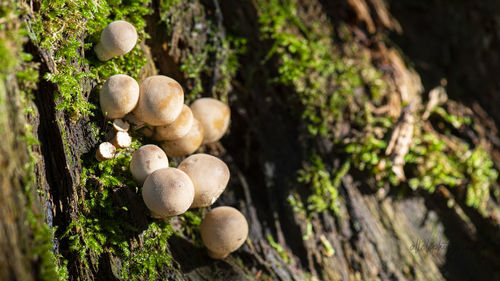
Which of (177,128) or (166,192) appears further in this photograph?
(177,128)

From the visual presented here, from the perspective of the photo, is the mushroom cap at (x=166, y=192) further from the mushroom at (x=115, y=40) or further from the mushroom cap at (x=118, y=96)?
the mushroom at (x=115, y=40)

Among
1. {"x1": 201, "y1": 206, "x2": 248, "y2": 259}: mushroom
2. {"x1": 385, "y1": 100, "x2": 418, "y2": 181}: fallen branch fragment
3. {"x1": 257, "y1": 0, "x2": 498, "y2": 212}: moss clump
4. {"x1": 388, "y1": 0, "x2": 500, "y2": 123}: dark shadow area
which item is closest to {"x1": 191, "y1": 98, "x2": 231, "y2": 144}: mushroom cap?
{"x1": 201, "y1": 206, "x2": 248, "y2": 259}: mushroom

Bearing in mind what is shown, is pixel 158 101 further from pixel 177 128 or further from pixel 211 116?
pixel 211 116

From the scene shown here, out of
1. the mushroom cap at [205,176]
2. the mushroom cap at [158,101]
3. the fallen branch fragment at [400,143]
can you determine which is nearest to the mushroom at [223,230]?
the mushroom cap at [205,176]

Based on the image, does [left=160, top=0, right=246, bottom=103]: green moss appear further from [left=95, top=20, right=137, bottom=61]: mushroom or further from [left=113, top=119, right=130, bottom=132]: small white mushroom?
[left=113, top=119, right=130, bottom=132]: small white mushroom

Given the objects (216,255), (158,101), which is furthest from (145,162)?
(216,255)

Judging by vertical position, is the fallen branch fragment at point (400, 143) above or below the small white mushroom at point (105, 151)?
above

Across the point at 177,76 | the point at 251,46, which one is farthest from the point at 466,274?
the point at 177,76
